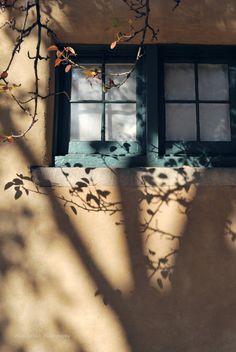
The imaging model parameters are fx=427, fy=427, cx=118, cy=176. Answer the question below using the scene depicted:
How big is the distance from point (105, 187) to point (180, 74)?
1230 mm

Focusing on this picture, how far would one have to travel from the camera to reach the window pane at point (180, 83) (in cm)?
366

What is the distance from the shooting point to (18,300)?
3.15 m

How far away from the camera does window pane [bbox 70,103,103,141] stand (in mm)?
3590

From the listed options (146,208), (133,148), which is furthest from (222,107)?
(146,208)

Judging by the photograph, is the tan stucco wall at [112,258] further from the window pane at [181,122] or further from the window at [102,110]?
the window pane at [181,122]

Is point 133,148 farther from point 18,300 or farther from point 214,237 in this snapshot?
point 18,300

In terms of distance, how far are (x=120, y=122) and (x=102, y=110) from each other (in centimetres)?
18

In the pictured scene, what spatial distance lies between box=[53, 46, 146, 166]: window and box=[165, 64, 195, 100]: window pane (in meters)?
0.23

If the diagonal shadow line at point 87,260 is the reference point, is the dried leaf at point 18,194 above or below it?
above

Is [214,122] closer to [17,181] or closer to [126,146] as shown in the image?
[126,146]

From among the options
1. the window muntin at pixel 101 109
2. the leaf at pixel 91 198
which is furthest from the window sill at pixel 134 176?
the window muntin at pixel 101 109

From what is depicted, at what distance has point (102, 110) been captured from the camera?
11.9 ft

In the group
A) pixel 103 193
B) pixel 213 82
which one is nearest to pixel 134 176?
pixel 103 193

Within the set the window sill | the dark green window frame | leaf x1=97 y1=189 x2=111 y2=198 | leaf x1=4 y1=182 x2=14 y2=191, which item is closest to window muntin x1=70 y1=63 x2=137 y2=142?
the dark green window frame
